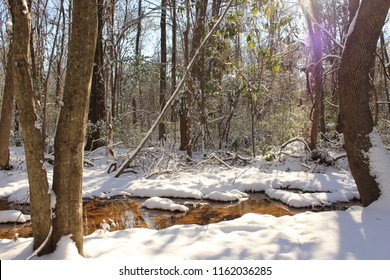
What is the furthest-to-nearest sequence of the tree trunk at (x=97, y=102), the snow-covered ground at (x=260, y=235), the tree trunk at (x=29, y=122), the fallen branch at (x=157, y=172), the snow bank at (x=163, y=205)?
the tree trunk at (x=97, y=102)
the fallen branch at (x=157, y=172)
the snow bank at (x=163, y=205)
the snow-covered ground at (x=260, y=235)
the tree trunk at (x=29, y=122)

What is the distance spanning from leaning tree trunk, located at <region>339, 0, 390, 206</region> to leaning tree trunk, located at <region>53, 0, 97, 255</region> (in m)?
3.33

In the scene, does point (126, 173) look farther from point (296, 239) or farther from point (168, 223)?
point (296, 239)

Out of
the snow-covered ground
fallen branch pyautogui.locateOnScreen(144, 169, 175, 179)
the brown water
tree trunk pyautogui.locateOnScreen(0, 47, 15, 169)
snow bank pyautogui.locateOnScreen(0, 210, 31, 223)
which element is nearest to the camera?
the snow-covered ground

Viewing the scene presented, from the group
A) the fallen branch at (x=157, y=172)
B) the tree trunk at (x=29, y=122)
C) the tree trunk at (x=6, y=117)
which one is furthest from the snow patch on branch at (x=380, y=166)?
the tree trunk at (x=6, y=117)

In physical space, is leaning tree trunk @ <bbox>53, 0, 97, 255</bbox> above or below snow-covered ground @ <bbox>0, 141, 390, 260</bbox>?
above

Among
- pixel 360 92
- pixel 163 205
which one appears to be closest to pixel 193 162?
pixel 163 205

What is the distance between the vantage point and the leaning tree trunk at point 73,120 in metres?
2.97

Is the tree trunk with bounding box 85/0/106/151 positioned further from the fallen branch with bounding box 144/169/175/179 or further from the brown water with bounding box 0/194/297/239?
the brown water with bounding box 0/194/297/239

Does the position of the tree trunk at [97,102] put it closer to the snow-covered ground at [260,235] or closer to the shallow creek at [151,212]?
the snow-covered ground at [260,235]

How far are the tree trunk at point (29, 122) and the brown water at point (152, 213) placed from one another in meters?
2.04

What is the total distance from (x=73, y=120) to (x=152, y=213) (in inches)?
137

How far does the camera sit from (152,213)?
611 centimetres

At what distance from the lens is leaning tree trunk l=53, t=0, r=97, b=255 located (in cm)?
297

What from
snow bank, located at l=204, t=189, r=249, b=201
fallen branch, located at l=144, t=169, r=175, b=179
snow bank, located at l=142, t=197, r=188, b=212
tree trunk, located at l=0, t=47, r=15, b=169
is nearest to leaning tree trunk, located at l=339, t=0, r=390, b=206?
snow bank, located at l=204, t=189, r=249, b=201
